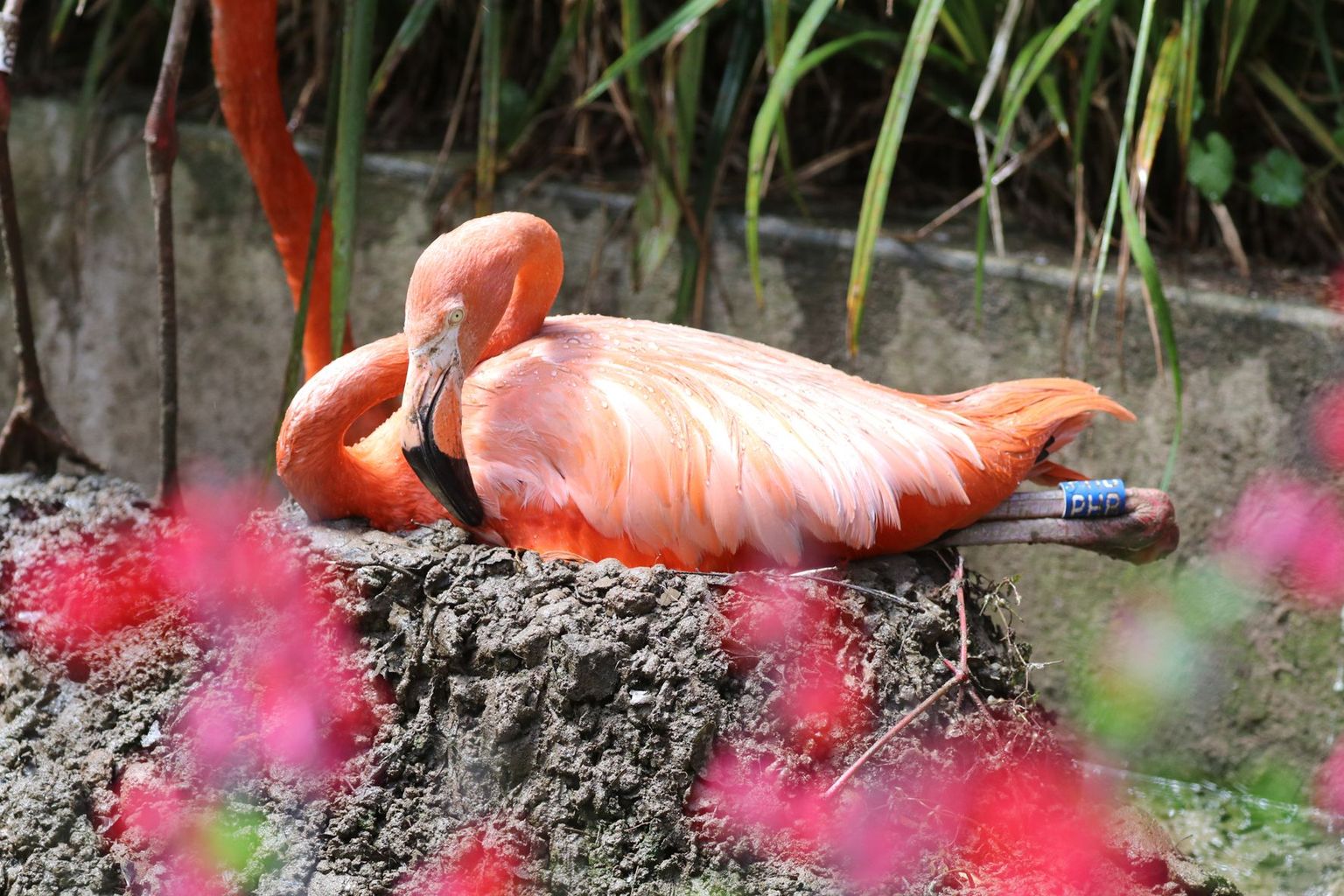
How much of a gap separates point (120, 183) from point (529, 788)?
253cm

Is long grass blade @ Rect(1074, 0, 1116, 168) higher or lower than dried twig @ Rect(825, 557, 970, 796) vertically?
higher

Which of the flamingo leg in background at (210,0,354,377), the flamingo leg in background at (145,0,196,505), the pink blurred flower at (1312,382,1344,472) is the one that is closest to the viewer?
the flamingo leg in background at (145,0,196,505)

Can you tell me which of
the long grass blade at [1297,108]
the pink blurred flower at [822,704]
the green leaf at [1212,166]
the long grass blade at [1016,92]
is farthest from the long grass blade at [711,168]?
the pink blurred flower at [822,704]

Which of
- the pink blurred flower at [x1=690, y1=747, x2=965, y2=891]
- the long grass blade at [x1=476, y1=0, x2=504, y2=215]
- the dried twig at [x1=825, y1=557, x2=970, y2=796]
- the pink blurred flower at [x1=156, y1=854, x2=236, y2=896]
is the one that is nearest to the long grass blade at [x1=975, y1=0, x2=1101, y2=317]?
the dried twig at [x1=825, y1=557, x2=970, y2=796]

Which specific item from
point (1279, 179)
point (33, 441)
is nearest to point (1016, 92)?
point (1279, 179)

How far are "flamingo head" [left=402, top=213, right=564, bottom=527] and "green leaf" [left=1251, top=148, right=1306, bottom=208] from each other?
1808mm

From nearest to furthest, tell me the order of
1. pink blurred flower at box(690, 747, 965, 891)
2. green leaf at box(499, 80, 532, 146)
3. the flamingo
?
pink blurred flower at box(690, 747, 965, 891), the flamingo, green leaf at box(499, 80, 532, 146)

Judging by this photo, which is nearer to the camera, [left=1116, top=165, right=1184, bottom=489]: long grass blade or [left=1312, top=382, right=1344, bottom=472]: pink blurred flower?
[left=1116, top=165, right=1184, bottom=489]: long grass blade

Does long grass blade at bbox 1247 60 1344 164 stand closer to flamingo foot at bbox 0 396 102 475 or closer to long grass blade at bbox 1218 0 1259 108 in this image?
long grass blade at bbox 1218 0 1259 108

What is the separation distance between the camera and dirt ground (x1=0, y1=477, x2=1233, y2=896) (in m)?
1.70

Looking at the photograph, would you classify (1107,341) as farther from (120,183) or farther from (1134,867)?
(120,183)

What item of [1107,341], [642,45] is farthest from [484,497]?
[1107,341]

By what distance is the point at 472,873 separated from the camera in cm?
174

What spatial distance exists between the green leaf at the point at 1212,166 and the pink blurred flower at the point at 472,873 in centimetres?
214
